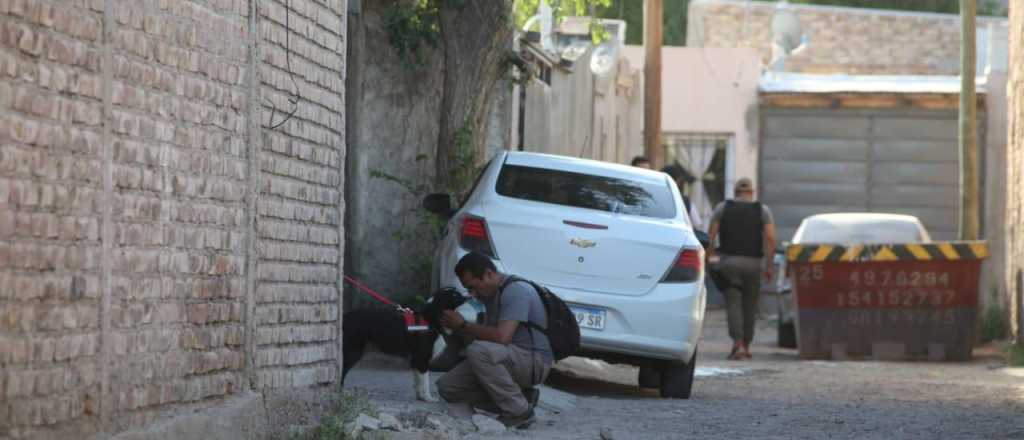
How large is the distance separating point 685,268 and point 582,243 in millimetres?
716

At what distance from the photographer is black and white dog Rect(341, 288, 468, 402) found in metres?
10.0

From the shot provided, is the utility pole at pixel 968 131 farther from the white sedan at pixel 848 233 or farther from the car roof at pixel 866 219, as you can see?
the white sedan at pixel 848 233

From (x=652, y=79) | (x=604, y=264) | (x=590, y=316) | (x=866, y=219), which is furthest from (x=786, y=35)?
(x=590, y=316)

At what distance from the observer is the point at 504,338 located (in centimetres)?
939

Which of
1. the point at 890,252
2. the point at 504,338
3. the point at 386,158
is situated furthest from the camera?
the point at 890,252

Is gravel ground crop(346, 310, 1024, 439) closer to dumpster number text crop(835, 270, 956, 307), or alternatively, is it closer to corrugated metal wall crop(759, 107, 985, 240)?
dumpster number text crop(835, 270, 956, 307)

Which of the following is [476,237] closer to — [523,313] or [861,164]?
[523,313]

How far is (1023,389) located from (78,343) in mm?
9181

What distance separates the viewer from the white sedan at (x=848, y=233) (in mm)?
20047

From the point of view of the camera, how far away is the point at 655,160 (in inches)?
882

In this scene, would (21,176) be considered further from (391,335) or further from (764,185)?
(764,185)

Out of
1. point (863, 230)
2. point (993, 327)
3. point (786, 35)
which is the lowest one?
point (993, 327)

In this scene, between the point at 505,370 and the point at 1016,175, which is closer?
the point at 505,370

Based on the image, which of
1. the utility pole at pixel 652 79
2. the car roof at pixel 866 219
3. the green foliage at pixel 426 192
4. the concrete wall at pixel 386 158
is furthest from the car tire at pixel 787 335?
the concrete wall at pixel 386 158
